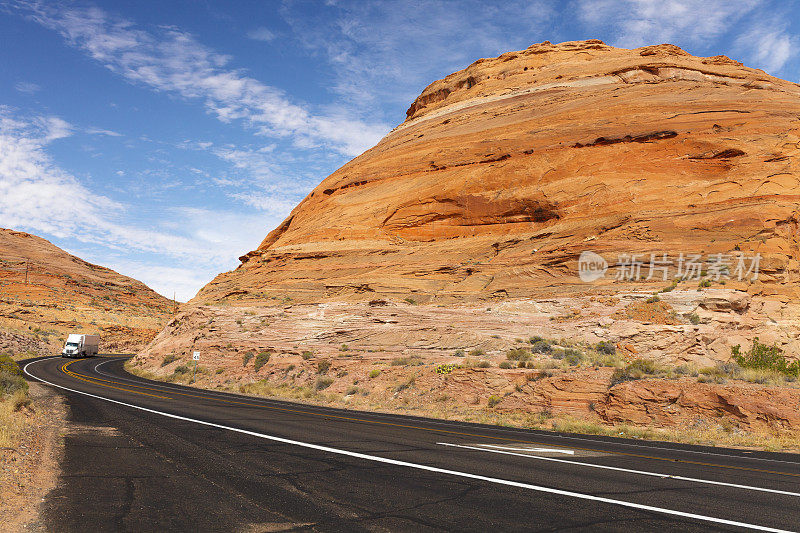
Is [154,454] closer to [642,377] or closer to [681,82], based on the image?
[642,377]

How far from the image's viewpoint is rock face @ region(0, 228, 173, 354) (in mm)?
69200

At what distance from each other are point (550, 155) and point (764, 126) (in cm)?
1259

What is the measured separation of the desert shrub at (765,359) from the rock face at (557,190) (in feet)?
14.4

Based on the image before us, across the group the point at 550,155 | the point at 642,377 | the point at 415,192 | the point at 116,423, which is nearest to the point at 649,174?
the point at 550,155

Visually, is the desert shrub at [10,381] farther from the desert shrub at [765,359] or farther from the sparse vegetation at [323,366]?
the desert shrub at [765,359]

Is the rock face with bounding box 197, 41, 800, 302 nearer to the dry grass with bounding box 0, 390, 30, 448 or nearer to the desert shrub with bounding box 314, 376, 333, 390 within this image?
the desert shrub with bounding box 314, 376, 333, 390

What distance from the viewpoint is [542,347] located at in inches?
920

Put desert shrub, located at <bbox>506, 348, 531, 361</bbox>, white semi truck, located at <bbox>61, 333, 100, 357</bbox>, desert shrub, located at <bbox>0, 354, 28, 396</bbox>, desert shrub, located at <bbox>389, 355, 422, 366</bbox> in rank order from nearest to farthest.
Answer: desert shrub, located at <bbox>0, 354, 28, 396</bbox> → desert shrub, located at <bbox>506, 348, 531, 361</bbox> → desert shrub, located at <bbox>389, 355, 422, 366</bbox> → white semi truck, located at <bbox>61, 333, 100, 357</bbox>

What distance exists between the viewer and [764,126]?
31.8m

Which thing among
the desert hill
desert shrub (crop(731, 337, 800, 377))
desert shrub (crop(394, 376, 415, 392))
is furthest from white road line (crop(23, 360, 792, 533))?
desert shrub (crop(731, 337, 800, 377))

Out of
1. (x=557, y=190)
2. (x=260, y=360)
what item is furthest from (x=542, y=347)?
(x=260, y=360)

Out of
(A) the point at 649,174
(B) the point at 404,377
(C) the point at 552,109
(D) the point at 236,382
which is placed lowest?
(D) the point at 236,382

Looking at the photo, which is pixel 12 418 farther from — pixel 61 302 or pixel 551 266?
pixel 61 302

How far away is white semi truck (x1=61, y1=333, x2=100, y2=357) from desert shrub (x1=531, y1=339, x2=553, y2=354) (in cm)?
4708
